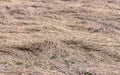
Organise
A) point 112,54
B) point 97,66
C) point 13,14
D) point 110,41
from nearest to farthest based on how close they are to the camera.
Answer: point 97,66 → point 112,54 → point 110,41 → point 13,14

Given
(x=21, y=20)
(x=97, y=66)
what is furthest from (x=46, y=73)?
(x=21, y=20)

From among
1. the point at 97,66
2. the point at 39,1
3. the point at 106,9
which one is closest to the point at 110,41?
the point at 97,66

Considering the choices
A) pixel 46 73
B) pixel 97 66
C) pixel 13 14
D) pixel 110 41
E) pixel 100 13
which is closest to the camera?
pixel 46 73

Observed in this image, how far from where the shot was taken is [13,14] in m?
8.60

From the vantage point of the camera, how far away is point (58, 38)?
7.06 metres

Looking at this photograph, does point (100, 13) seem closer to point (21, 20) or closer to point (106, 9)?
point (106, 9)

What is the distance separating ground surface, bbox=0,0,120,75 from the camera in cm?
588

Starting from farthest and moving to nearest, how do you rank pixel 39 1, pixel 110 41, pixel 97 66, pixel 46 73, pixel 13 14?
1. pixel 39 1
2. pixel 13 14
3. pixel 110 41
4. pixel 97 66
5. pixel 46 73

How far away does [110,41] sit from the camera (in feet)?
23.8

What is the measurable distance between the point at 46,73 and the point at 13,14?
329 cm

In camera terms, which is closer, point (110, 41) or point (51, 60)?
point (51, 60)

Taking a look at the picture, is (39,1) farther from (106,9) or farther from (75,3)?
(106,9)

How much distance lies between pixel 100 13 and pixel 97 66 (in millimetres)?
3379

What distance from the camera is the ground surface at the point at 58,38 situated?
588cm
